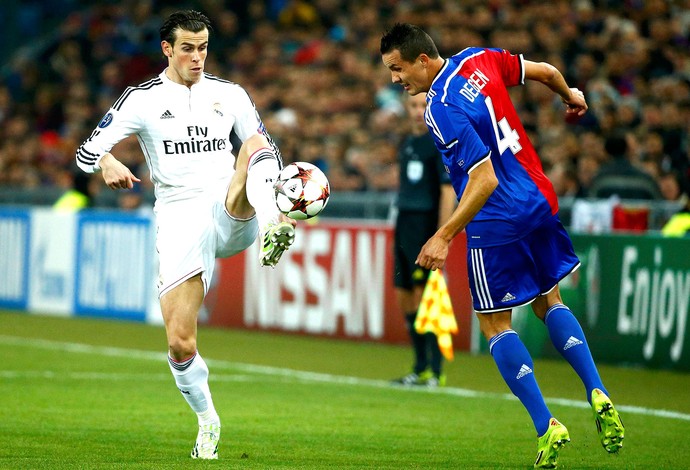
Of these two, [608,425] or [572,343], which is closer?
[608,425]

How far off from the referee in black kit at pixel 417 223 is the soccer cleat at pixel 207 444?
4.20 meters

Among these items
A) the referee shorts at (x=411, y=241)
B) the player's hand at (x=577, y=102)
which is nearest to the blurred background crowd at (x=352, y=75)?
the referee shorts at (x=411, y=241)

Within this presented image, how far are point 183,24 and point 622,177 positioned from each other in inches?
276

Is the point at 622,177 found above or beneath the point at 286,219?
above

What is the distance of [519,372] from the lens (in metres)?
6.71

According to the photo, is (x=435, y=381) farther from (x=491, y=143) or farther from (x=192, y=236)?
(x=491, y=143)

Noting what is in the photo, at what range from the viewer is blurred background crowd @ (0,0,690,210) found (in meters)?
14.8

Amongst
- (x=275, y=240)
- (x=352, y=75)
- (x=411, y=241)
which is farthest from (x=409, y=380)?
(x=352, y=75)

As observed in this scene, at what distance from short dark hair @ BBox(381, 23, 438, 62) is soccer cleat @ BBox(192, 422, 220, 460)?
228 centimetres

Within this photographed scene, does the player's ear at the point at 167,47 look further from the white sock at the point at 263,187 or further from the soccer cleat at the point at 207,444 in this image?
the soccer cleat at the point at 207,444

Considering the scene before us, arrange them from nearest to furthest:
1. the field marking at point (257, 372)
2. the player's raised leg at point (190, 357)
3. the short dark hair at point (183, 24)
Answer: the player's raised leg at point (190, 357), the short dark hair at point (183, 24), the field marking at point (257, 372)

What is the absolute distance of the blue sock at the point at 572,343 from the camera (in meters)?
6.82

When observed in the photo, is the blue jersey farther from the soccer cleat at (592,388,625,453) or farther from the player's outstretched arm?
the soccer cleat at (592,388,625,453)

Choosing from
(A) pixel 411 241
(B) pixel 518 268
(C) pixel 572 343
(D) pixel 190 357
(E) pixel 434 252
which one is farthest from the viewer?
(A) pixel 411 241
